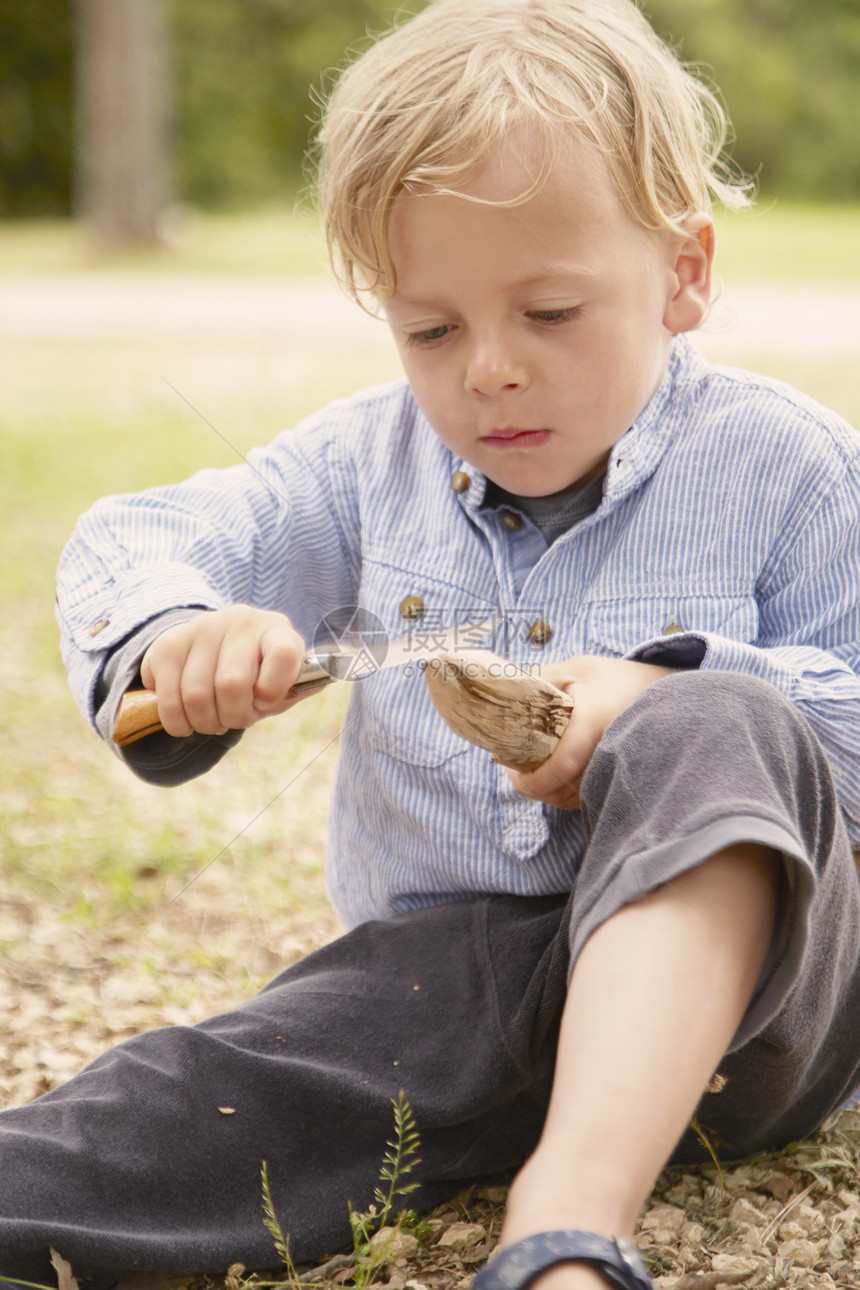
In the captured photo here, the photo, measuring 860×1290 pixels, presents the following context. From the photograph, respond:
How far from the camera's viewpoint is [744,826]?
0.91 meters

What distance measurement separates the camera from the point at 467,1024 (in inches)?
50.2

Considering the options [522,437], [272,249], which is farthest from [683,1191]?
[272,249]

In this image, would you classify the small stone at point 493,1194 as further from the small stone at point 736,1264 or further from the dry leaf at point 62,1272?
the dry leaf at point 62,1272

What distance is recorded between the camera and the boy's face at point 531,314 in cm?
124

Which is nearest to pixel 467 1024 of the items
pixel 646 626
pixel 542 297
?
pixel 646 626

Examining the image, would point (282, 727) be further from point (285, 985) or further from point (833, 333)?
point (833, 333)

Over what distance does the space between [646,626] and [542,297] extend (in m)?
0.35

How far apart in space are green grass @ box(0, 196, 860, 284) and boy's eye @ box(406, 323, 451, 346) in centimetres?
759

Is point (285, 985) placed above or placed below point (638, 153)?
below

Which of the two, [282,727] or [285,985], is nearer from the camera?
[285,985]

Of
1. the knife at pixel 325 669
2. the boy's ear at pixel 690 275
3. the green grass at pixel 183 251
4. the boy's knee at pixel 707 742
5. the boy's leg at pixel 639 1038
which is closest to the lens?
the boy's leg at pixel 639 1038

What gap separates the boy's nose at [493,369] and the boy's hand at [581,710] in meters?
0.28

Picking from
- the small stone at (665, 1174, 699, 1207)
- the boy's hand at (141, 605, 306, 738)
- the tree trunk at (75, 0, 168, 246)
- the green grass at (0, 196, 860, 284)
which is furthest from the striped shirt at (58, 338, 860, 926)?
the tree trunk at (75, 0, 168, 246)

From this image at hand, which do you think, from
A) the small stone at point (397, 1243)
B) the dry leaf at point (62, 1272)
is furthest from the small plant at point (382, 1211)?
the dry leaf at point (62, 1272)
